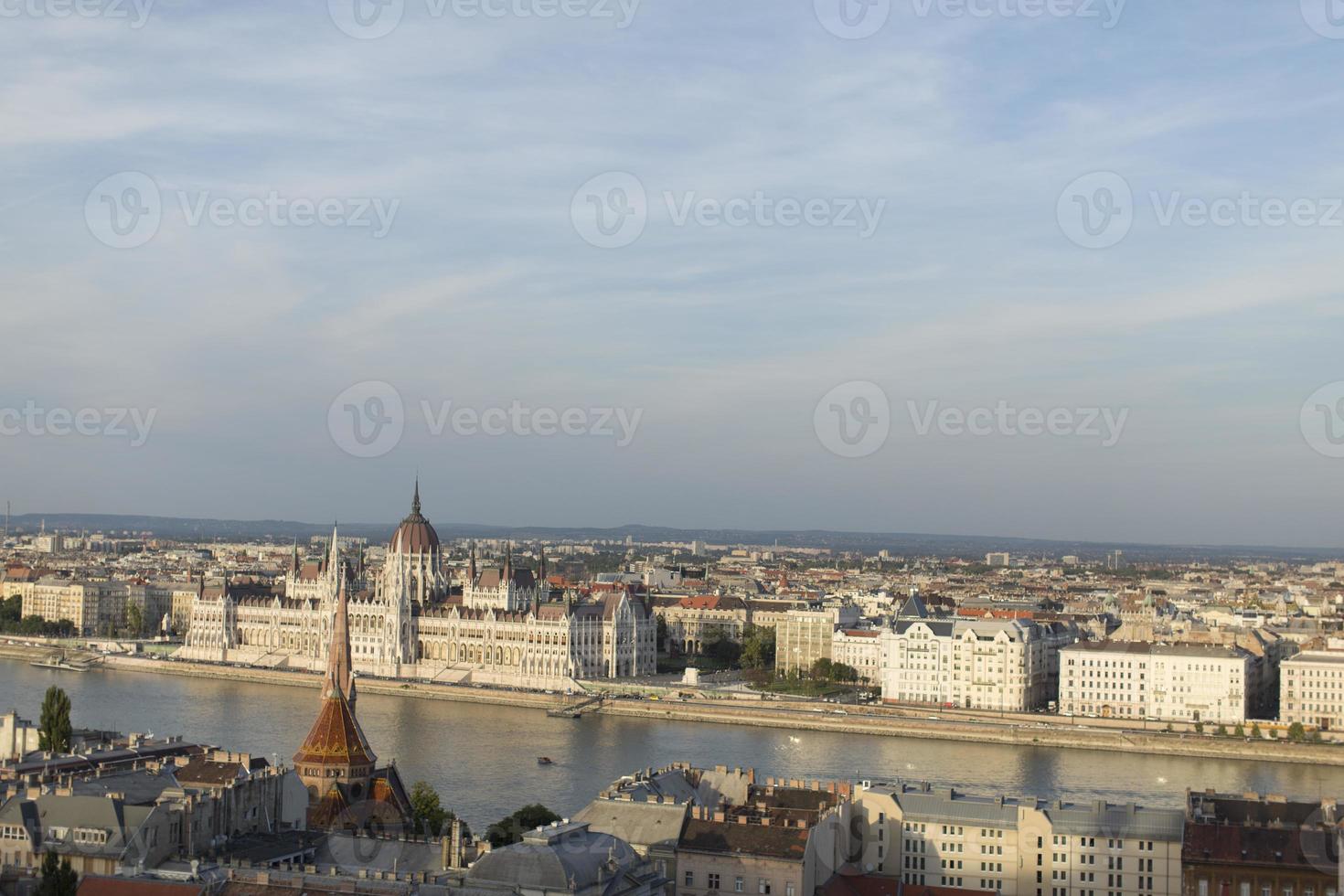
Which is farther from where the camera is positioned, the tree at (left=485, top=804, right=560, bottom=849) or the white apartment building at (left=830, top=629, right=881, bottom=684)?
the white apartment building at (left=830, top=629, right=881, bottom=684)

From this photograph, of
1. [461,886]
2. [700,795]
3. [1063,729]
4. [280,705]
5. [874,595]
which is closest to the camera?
→ [461,886]

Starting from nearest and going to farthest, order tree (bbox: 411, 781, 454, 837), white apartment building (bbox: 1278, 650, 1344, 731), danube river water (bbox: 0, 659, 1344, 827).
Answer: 1. tree (bbox: 411, 781, 454, 837)
2. danube river water (bbox: 0, 659, 1344, 827)
3. white apartment building (bbox: 1278, 650, 1344, 731)

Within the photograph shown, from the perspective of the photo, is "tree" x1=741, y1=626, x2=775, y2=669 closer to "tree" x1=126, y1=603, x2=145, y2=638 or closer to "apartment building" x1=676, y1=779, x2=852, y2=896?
"tree" x1=126, y1=603, x2=145, y2=638

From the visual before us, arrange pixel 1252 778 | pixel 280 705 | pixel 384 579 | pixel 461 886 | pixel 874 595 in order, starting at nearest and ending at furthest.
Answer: pixel 461 886 < pixel 1252 778 < pixel 280 705 < pixel 384 579 < pixel 874 595

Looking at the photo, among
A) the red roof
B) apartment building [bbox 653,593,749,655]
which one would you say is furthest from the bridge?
the red roof

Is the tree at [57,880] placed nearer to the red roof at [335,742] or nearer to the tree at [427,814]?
the red roof at [335,742]

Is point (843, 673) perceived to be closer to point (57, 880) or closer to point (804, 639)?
point (804, 639)

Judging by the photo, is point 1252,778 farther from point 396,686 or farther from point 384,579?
point 384,579

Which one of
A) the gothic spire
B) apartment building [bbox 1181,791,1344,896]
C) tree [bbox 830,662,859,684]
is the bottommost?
tree [bbox 830,662,859,684]

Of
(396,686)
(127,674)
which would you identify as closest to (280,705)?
(396,686)
